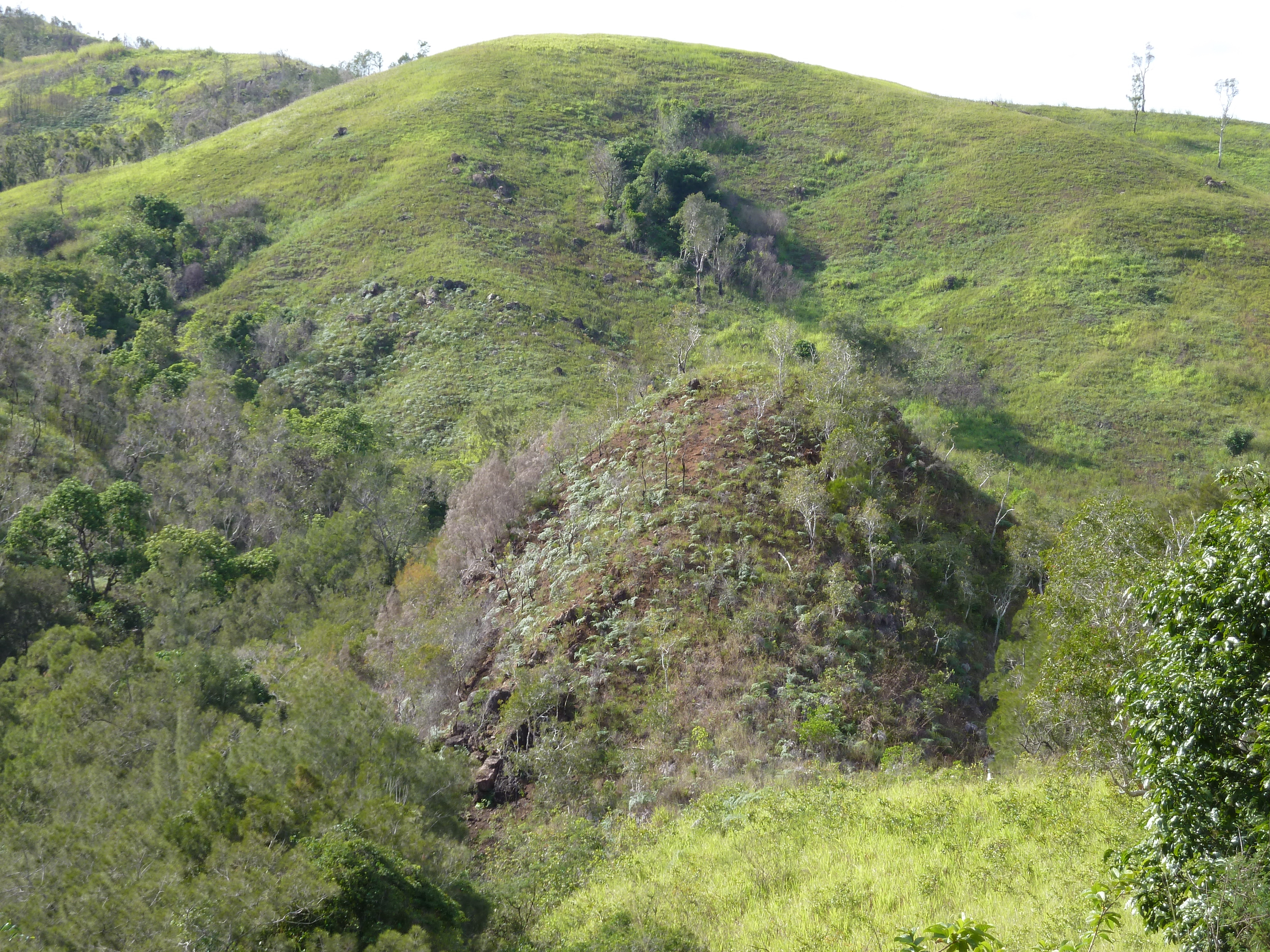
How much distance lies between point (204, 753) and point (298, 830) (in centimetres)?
555

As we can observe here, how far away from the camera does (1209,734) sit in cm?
630

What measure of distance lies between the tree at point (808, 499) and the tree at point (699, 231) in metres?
→ 46.3

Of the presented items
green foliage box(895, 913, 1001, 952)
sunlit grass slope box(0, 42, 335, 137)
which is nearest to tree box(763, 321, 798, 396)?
green foliage box(895, 913, 1001, 952)

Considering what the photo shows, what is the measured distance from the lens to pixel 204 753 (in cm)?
1866

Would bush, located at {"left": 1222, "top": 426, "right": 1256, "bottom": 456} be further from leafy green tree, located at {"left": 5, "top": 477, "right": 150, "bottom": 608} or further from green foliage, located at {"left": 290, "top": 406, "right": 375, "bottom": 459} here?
leafy green tree, located at {"left": 5, "top": 477, "right": 150, "bottom": 608}

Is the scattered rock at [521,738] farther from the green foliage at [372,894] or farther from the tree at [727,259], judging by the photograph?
the tree at [727,259]

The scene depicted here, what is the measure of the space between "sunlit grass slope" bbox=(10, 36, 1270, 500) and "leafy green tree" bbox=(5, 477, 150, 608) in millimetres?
29878

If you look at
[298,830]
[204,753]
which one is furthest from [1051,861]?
[204,753]

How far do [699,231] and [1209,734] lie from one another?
73.4 m

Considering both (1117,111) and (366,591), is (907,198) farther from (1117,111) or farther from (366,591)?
(366,591)

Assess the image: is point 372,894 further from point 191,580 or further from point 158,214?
point 158,214

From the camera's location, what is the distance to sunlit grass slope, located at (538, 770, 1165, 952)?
10.1 meters

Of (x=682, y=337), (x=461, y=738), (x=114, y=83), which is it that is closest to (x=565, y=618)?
(x=461, y=738)

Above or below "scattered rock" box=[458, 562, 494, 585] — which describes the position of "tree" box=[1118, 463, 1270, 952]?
above
